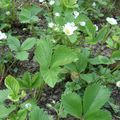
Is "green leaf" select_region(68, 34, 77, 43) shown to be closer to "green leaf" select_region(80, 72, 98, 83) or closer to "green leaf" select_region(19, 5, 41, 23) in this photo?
"green leaf" select_region(80, 72, 98, 83)

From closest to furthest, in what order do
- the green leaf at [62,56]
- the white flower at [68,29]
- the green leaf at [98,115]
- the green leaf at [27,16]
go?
the green leaf at [98,115], the green leaf at [62,56], the white flower at [68,29], the green leaf at [27,16]

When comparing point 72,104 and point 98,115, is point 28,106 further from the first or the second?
point 98,115

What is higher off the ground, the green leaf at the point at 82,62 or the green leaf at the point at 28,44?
the green leaf at the point at 28,44

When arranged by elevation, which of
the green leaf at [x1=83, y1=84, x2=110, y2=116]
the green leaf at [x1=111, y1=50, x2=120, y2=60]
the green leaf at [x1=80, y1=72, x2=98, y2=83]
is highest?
the green leaf at [x1=83, y1=84, x2=110, y2=116]

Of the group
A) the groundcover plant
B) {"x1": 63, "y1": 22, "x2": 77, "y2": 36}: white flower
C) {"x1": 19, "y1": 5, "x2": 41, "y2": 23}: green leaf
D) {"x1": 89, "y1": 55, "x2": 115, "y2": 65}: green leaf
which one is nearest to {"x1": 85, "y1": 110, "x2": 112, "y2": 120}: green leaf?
the groundcover plant

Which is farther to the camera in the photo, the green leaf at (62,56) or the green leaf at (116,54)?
the green leaf at (116,54)

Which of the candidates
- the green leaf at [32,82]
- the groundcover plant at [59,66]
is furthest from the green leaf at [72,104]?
the green leaf at [32,82]

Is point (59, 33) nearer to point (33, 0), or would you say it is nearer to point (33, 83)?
point (33, 83)

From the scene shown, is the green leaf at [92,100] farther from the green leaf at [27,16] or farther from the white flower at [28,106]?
the green leaf at [27,16]
